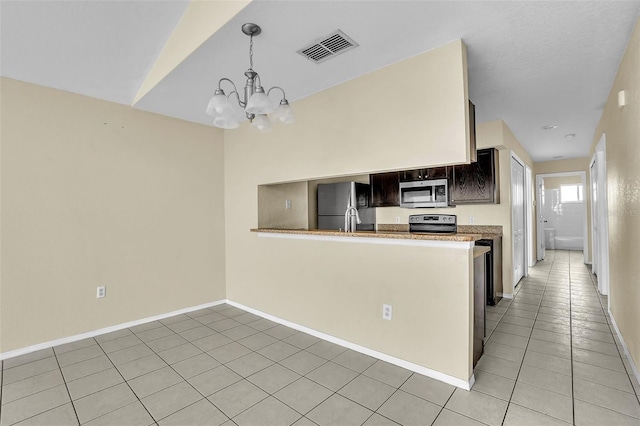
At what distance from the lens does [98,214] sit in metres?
3.28

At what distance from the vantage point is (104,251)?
3312mm

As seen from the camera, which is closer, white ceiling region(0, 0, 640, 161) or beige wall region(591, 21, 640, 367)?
white ceiling region(0, 0, 640, 161)

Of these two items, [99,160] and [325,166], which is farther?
[99,160]

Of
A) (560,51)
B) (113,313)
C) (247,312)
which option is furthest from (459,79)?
(113,313)

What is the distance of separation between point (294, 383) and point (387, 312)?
3.01ft

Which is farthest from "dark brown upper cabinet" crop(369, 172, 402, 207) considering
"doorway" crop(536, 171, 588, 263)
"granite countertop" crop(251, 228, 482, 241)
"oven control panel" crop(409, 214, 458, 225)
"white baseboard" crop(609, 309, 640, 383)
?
"doorway" crop(536, 171, 588, 263)

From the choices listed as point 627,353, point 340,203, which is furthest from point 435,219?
point 627,353

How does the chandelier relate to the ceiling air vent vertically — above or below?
below

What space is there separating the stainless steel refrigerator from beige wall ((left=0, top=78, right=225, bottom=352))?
1.61 meters

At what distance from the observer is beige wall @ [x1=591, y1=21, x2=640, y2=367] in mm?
2229

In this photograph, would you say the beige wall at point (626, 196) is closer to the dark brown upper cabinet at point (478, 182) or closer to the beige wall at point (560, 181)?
the dark brown upper cabinet at point (478, 182)

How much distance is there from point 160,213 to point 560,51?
166 inches

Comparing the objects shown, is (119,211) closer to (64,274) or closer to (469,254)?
(64,274)

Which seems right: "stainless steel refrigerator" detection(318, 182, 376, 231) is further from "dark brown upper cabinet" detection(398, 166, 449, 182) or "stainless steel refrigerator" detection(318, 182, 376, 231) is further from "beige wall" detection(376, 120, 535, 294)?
"beige wall" detection(376, 120, 535, 294)
